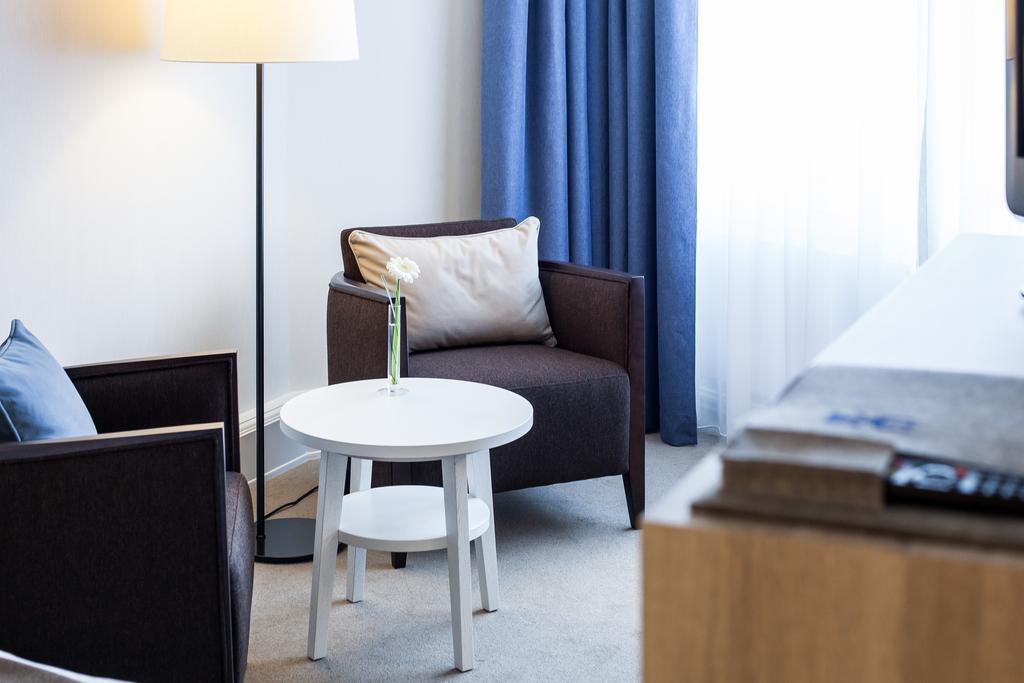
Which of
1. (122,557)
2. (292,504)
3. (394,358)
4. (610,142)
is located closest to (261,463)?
(292,504)

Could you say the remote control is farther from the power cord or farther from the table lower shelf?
the power cord

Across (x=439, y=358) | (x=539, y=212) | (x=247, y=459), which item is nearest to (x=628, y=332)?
(x=439, y=358)

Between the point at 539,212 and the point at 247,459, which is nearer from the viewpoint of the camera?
the point at 247,459

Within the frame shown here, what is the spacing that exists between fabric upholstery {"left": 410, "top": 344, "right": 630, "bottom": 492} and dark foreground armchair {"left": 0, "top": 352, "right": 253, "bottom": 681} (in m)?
1.04

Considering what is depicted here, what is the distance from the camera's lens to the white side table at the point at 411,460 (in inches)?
80.8

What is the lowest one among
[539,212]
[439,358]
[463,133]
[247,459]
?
[247,459]

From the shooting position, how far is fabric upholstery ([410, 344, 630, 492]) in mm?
2699

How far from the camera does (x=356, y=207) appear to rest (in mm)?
3529

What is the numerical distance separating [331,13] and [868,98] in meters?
1.63

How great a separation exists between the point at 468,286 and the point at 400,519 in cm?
93

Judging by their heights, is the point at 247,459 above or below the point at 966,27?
below

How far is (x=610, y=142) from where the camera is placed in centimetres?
369

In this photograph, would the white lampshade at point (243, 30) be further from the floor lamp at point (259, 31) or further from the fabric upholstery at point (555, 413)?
the fabric upholstery at point (555, 413)

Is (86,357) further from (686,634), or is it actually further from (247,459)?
(686,634)
